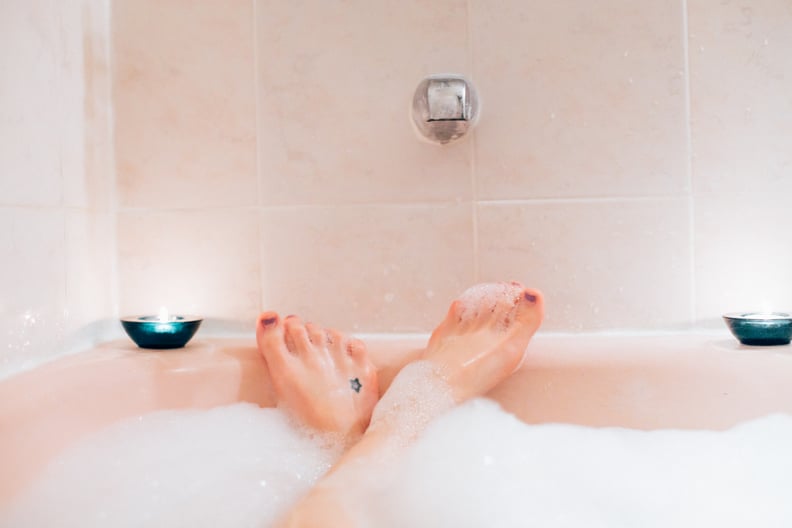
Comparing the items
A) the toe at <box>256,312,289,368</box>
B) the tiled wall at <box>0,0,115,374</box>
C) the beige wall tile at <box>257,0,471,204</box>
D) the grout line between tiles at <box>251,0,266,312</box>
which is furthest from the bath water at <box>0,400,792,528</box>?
the beige wall tile at <box>257,0,471,204</box>

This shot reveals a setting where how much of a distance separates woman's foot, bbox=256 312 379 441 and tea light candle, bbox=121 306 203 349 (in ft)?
0.45

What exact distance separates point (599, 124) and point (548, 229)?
226mm

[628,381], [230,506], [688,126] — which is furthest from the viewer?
[688,126]

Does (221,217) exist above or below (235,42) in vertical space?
below

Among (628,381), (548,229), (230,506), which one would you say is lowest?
(230,506)

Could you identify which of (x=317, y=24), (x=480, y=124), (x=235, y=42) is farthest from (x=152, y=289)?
(x=480, y=124)

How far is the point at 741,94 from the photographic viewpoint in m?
1.08

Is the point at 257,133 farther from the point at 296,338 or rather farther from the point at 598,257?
the point at 598,257

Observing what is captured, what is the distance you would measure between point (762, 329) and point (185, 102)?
3.74 feet

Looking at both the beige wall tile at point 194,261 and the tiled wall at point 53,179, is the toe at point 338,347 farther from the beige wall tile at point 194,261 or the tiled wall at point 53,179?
the tiled wall at point 53,179

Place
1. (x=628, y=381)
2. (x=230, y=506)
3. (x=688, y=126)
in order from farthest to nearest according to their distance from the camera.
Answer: (x=688, y=126)
(x=628, y=381)
(x=230, y=506)

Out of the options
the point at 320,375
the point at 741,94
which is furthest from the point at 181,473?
the point at 741,94

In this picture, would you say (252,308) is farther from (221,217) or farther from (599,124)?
(599,124)

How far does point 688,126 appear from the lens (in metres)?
1.08
